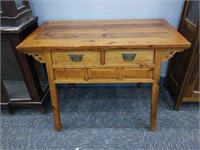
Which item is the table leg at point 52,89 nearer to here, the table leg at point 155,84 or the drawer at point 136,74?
the drawer at point 136,74

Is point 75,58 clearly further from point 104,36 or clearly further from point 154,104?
point 154,104

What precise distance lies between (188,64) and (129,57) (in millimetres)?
536

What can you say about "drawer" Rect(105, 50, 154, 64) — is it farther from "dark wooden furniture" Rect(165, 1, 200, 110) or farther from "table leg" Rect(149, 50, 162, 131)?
"dark wooden furniture" Rect(165, 1, 200, 110)

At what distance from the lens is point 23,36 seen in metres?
1.27

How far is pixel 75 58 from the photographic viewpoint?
112 centimetres

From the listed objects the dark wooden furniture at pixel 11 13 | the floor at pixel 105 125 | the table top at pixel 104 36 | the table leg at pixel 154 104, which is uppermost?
the dark wooden furniture at pixel 11 13

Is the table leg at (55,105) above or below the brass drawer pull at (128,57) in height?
below

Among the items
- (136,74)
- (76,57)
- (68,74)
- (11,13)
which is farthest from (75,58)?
(11,13)

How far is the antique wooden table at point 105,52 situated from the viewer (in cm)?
105

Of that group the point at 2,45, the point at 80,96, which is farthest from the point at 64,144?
the point at 2,45

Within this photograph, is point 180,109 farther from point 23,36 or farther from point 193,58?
point 23,36

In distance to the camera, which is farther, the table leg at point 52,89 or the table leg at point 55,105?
the table leg at point 55,105

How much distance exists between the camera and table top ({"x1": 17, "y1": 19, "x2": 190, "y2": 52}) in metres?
1.04

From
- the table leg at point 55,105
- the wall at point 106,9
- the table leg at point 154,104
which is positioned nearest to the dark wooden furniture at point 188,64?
the wall at point 106,9
